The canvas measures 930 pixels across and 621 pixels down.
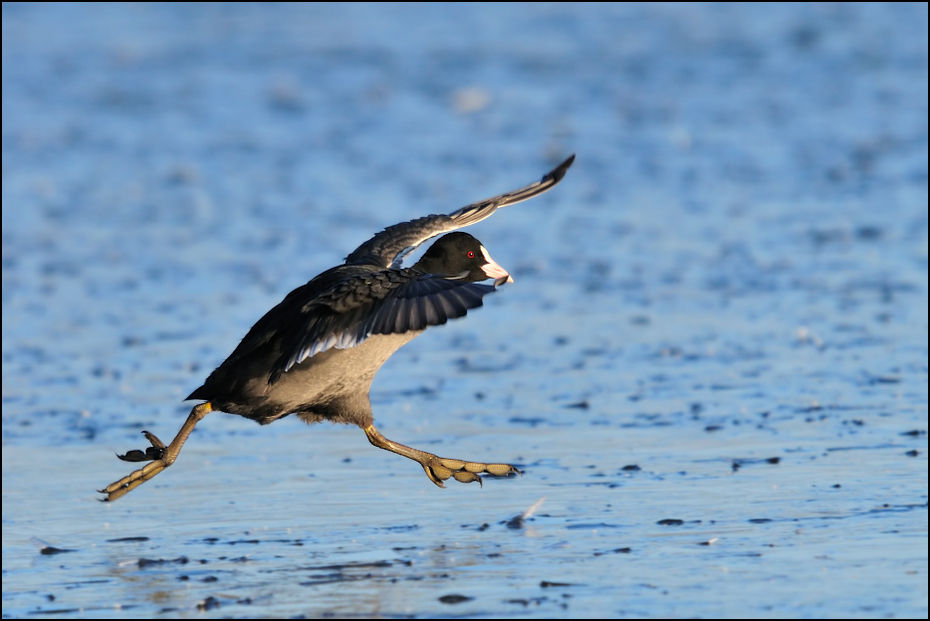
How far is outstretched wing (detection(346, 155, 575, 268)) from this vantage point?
7.10 meters

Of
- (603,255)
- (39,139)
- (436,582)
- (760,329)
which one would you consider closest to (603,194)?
(603,255)

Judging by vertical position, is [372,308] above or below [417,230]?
below

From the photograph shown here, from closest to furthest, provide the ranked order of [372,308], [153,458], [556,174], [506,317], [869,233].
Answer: [372,308] → [153,458] → [556,174] → [506,317] → [869,233]

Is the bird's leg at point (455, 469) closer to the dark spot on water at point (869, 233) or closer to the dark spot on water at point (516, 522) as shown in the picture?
the dark spot on water at point (516, 522)

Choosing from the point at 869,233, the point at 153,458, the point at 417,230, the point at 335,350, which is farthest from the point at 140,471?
the point at 869,233

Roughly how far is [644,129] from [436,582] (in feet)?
39.5

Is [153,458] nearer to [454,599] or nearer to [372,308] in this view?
[372,308]

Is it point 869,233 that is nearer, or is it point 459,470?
point 459,470

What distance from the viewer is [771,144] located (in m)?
15.8

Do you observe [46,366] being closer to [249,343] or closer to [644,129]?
[249,343]

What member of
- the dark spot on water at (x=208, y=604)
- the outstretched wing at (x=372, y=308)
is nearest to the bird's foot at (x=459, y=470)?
the outstretched wing at (x=372, y=308)

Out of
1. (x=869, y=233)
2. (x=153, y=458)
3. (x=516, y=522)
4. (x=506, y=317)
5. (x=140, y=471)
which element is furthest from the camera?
(x=869, y=233)

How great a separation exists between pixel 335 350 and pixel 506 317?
14.2 feet

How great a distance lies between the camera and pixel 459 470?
6555 millimetres
